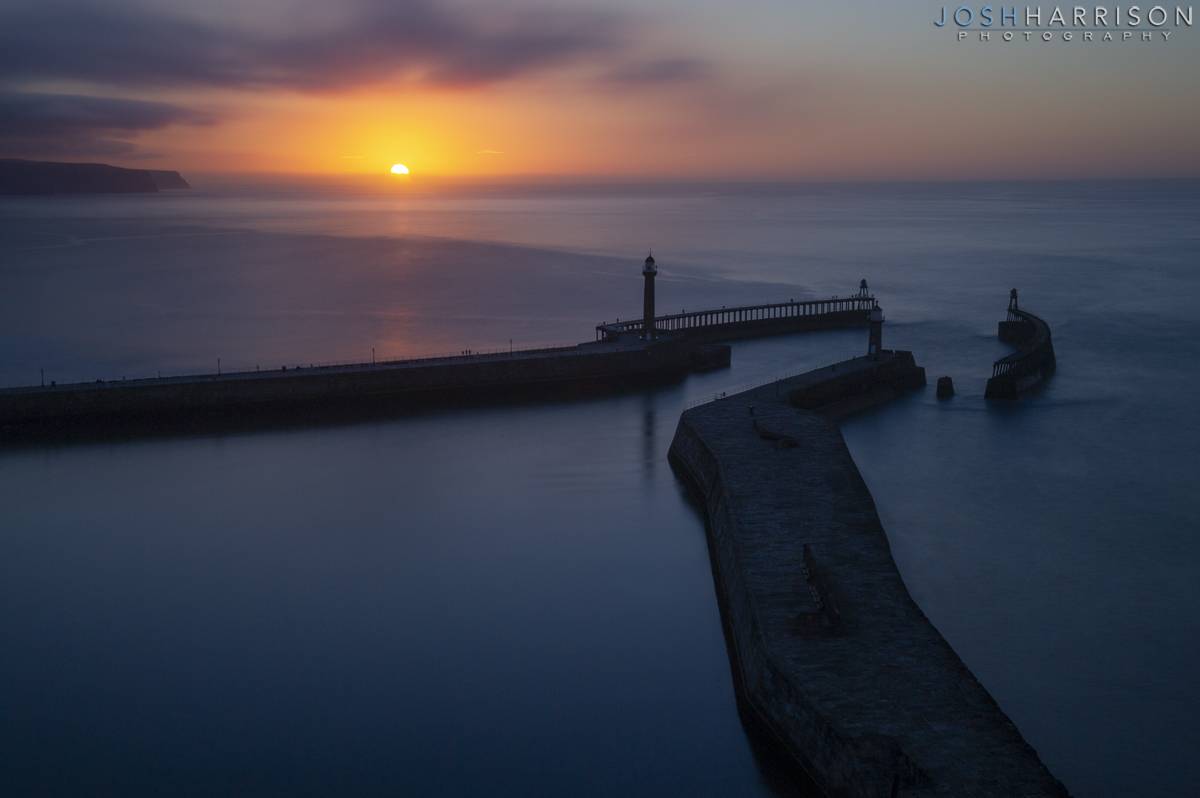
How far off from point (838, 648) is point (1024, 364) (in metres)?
21.6

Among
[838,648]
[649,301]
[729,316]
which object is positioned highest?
[649,301]

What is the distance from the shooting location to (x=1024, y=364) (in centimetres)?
2859

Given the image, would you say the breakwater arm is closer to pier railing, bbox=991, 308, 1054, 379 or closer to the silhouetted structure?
pier railing, bbox=991, 308, 1054, 379

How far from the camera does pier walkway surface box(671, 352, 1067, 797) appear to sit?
25.7 feet

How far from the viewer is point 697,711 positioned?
1085 cm

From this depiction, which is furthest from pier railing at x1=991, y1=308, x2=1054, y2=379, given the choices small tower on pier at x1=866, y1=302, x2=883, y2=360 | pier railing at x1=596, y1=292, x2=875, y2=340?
pier railing at x1=596, y1=292, x2=875, y2=340

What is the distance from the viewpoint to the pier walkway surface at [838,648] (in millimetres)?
7820

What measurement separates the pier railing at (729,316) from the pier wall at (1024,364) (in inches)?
212

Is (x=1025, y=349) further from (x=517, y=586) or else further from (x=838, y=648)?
(x=838, y=648)

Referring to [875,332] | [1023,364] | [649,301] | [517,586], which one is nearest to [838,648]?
[517,586]

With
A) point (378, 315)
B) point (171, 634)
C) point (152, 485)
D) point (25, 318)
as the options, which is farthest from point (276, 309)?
point (171, 634)

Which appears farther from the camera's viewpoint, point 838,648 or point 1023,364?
point 1023,364

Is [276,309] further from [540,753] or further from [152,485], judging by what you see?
[540,753]

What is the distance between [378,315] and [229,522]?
29.2 metres
